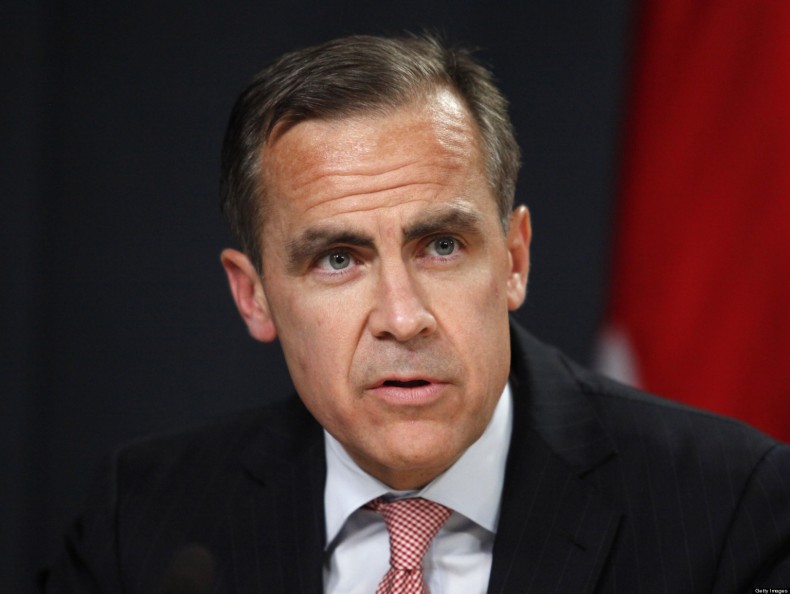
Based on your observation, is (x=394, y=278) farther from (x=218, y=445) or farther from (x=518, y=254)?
(x=218, y=445)

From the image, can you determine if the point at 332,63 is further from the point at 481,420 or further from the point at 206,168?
the point at 206,168

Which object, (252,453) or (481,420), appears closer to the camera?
(481,420)

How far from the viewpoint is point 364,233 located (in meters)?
2.07

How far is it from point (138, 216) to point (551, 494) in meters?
1.87

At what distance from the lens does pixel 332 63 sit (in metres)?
2.19

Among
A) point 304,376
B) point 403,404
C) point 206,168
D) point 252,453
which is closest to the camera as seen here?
point 403,404

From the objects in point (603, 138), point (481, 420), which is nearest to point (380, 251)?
point (481, 420)

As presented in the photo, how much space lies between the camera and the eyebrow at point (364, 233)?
6.80 feet

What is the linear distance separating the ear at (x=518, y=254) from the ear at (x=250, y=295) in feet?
1.67

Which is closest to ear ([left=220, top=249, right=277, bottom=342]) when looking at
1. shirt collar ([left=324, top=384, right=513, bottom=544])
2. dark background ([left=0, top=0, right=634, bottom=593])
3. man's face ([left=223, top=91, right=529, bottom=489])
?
man's face ([left=223, top=91, right=529, bottom=489])

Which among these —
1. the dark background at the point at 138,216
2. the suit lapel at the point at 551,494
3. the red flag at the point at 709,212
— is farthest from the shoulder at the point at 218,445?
the red flag at the point at 709,212

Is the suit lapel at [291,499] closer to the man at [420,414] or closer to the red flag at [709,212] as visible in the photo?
the man at [420,414]

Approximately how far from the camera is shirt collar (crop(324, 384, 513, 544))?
2225 mm

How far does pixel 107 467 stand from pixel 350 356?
89 centimetres
